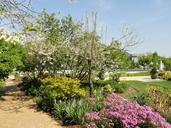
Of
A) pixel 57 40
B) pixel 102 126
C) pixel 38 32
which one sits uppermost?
pixel 57 40

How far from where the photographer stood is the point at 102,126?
13.7 metres

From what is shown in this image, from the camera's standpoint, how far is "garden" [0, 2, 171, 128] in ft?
45.7

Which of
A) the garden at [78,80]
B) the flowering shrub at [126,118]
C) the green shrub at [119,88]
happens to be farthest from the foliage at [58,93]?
the green shrub at [119,88]

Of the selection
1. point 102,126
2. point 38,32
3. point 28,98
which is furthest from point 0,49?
point 38,32

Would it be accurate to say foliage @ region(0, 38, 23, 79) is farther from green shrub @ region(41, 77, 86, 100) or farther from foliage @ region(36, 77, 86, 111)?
green shrub @ region(41, 77, 86, 100)

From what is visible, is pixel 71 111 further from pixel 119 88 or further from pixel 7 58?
pixel 119 88

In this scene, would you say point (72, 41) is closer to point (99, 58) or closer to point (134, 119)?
point (99, 58)

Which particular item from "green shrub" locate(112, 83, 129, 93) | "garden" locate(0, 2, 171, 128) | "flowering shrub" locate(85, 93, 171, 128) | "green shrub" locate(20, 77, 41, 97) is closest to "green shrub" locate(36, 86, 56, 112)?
"garden" locate(0, 2, 171, 128)

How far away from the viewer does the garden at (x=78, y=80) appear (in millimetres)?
13938

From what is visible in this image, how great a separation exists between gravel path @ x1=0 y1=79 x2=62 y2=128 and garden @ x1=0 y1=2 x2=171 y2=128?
0.48 m

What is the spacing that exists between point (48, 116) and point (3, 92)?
1041 centimetres

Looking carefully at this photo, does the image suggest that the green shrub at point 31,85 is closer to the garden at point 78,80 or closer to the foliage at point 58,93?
the garden at point 78,80

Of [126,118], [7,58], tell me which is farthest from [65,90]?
[126,118]

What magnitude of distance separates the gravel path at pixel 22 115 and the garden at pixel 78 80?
0.48 m
